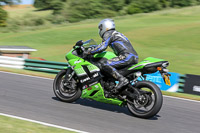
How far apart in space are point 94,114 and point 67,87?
3.66ft

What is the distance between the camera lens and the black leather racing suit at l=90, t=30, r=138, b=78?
6.52 m

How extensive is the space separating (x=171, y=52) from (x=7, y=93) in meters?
17.0

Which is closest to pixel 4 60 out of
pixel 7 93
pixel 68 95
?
pixel 7 93

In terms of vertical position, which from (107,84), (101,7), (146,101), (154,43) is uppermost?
(101,7)

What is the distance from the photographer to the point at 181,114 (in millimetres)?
7156

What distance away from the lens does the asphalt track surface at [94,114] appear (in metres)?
5.76

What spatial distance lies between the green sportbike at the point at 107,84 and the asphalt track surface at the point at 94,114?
0.86ft

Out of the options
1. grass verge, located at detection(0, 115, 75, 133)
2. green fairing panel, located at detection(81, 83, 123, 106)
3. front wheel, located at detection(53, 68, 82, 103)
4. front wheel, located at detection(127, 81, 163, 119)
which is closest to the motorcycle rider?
green fairing panel, located at detection(81, 83, 123, 106)

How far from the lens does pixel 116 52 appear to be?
22.1 ft

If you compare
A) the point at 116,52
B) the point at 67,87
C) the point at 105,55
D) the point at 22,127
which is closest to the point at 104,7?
the point at 67,87

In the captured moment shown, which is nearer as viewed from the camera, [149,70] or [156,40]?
[149,70]

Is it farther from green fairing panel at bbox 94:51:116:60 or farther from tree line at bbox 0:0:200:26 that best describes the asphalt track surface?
tree line at bbox 0:0:200:26

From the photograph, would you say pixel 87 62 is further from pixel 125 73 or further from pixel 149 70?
pixel 149 70

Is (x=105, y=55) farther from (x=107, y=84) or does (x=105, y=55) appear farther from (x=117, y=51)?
(x=107, y=84)
